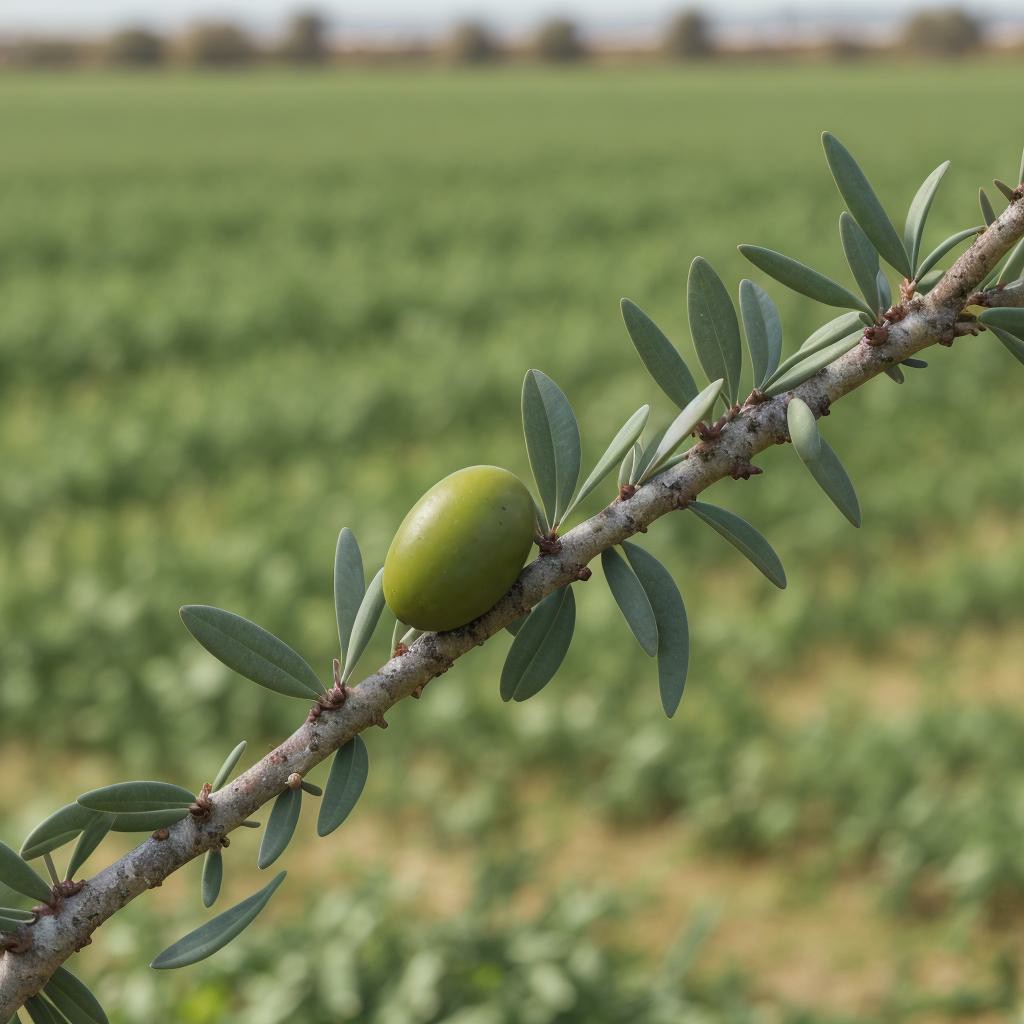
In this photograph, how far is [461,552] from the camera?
17.4 inches

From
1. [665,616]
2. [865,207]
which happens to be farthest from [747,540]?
[865,207]

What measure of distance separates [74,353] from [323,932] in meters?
7.02

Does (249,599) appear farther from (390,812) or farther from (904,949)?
(904,949)

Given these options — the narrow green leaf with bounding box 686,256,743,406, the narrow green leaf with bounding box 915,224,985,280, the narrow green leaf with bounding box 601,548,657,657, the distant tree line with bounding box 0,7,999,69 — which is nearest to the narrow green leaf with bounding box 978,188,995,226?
the narrow green leaf with bounding box 915,224,985,280

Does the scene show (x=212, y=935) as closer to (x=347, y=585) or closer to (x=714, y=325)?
(x=347, y=585)

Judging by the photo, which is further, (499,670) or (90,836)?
(499,670)

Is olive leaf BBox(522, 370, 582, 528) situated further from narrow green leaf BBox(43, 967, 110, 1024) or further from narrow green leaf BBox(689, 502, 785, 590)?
narrow green leaf BBox(43, 967, 110, 1024)

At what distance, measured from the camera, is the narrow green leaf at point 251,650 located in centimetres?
49

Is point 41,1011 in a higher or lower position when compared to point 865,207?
lower

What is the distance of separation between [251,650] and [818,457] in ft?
0.77

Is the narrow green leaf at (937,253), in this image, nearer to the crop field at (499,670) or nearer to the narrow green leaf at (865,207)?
the narrow green leaf at (865,207)

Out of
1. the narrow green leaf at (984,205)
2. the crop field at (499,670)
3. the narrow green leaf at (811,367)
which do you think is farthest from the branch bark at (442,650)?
the crop field at (499,670)

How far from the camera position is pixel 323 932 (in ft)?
9.30

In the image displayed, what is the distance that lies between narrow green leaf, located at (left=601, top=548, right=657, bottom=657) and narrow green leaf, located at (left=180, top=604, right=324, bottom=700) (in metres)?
0.12
